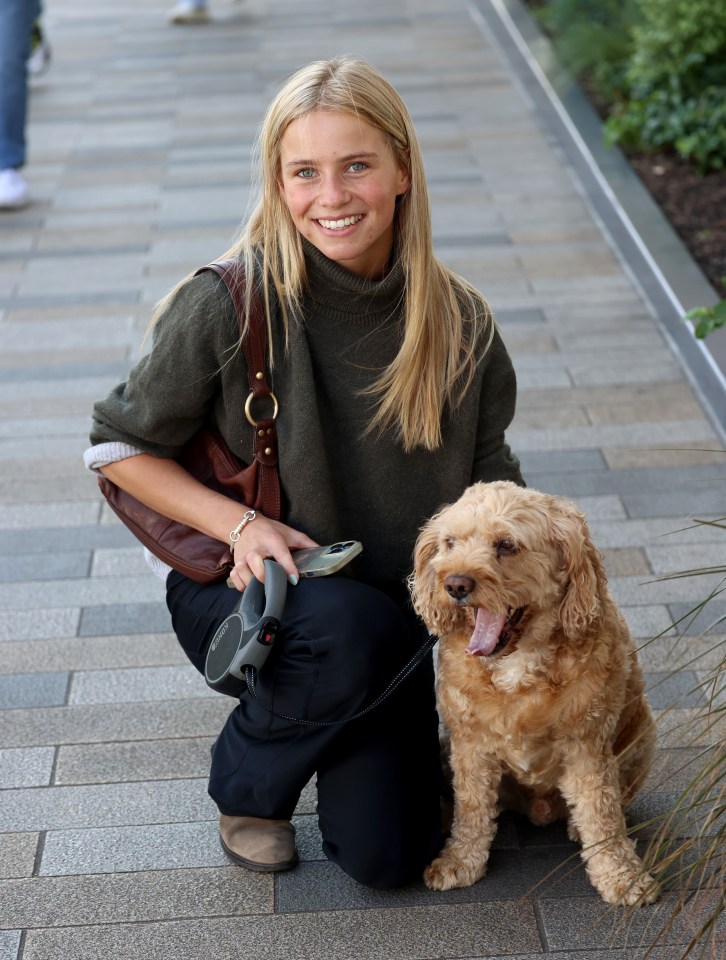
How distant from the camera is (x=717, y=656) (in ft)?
11.1

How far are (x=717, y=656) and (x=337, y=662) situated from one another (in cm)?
135

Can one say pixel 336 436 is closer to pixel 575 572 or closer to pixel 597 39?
pixel 575 572

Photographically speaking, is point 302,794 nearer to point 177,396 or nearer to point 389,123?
point 177,396

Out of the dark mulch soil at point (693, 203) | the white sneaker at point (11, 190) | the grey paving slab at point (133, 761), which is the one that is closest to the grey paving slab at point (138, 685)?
the grey paving slab at point (133, 761)

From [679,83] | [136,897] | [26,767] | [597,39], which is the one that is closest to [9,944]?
[136,897]

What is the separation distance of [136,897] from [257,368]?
1.18 metres

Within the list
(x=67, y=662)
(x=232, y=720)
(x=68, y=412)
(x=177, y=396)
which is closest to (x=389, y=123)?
(x=177, y=396)

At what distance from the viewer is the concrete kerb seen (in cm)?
486

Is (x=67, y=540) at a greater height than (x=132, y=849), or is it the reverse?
(x=132, y=849)

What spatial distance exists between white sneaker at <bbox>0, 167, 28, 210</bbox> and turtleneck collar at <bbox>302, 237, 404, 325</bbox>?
4.49 meters

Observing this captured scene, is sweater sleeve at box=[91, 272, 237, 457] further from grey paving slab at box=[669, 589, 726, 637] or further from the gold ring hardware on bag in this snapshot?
grey paving slab at box=[669, 589, 726, 637]

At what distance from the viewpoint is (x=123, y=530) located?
13.6 feet

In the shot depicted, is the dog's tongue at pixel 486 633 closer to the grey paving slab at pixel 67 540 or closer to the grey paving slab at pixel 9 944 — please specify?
the grey paving slab at pixel 9 944

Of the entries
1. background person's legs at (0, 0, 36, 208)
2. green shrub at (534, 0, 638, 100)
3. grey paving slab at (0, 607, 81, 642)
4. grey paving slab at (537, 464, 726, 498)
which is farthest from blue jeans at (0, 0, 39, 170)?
grey paving slab at (537, 464, 726, 498)
